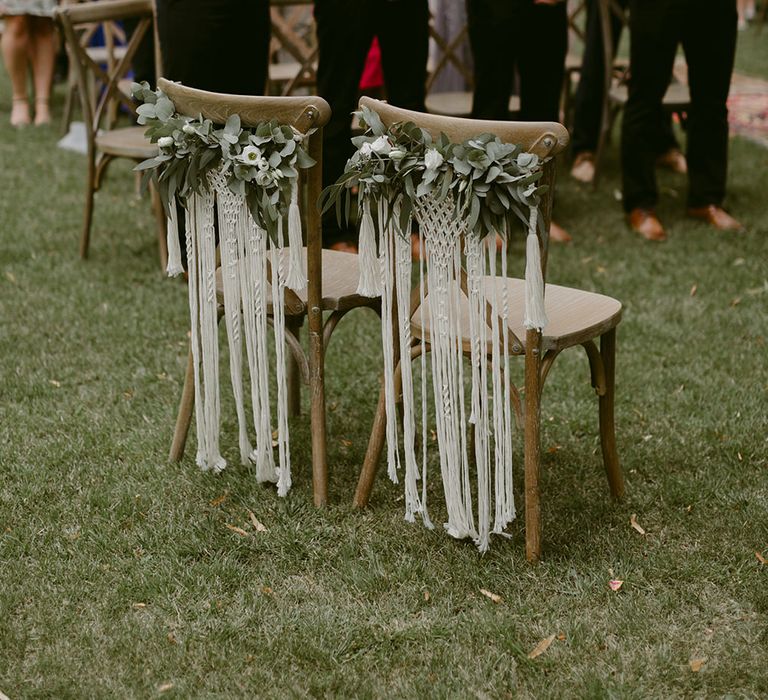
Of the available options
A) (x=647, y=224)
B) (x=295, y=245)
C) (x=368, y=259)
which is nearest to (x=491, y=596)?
(x=368, y=259)

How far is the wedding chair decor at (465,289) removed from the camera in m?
2.28

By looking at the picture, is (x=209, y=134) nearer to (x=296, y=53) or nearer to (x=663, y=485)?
(x=663, y=485)

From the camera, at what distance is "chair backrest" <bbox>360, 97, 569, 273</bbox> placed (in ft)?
7.31

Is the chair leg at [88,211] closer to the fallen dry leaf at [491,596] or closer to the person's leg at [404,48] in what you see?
the person's leg at [404,48]

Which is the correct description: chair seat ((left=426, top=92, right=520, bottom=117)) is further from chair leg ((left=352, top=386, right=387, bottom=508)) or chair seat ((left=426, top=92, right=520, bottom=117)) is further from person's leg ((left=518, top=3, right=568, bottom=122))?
chair leg ((left=352, top=386, right=387, bottom=508))

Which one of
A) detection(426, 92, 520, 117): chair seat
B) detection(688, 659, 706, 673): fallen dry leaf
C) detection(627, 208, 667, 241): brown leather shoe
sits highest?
detection(426, 92, 520, 117): chair seat

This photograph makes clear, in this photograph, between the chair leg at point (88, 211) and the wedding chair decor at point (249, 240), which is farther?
the chair leg at point (88, 211)

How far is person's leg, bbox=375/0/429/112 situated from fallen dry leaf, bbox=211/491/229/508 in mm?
2313

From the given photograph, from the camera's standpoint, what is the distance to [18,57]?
7.47 meters

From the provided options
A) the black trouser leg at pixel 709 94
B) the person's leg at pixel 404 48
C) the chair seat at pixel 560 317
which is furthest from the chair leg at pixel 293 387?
the black trouser leg at pixel 709 94

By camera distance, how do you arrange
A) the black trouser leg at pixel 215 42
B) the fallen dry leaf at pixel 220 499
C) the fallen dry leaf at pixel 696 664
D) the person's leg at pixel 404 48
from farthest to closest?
the person's leg at pixel 404 48
the black trouser leg at pixel 215 42
the fallen dry leaf at pixel 220 499
the fallen dry leaf at pixel 696 664

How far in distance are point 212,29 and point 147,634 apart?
2298 millimetres

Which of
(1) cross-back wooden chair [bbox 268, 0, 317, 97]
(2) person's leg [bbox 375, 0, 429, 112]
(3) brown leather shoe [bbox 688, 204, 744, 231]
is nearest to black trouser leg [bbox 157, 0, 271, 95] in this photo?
(2) person's leg [bbox 375, 0, 429, 112]

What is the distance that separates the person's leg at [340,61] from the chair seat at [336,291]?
4.81ft
